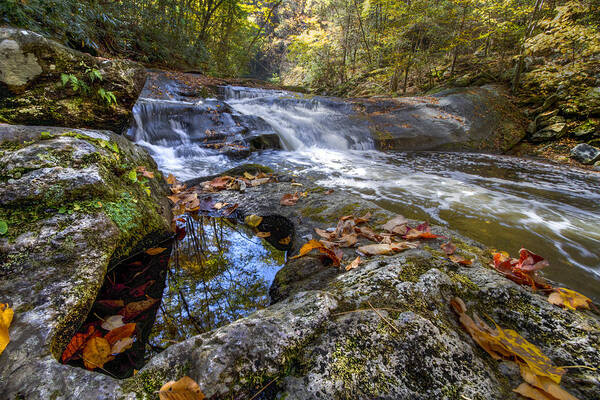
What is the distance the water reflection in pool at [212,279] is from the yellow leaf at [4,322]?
0.57 meters

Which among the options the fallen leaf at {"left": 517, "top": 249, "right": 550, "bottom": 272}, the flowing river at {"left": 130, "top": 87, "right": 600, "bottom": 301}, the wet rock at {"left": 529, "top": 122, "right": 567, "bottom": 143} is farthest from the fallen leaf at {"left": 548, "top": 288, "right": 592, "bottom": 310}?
the wet rock at {"left": 529, "top": 122, "right": 567, "bottom": 143}

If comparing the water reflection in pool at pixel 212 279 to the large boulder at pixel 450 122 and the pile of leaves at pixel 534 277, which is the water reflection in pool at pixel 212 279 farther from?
the large boulder at pixel 450 122

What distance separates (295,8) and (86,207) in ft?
114

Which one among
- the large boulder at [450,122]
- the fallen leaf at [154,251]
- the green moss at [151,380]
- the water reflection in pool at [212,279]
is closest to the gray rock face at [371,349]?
the green moss at [151,380]

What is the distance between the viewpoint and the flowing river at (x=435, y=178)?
9.63 feet

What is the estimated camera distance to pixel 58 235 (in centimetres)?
148

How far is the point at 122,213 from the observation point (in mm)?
1911

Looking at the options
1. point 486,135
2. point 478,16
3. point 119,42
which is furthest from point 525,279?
point 478,16

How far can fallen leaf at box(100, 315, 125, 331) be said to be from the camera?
4.50 ft

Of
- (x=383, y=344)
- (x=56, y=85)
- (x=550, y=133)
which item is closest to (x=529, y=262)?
(x=383, y=344)

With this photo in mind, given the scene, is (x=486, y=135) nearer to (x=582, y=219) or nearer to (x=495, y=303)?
(x=582, y=219)

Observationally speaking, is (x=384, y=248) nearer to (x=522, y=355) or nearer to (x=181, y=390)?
(x=522, y=355)

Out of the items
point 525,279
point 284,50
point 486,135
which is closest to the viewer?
point 525,279

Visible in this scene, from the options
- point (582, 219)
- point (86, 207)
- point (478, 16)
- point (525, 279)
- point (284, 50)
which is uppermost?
point (284, 50)
